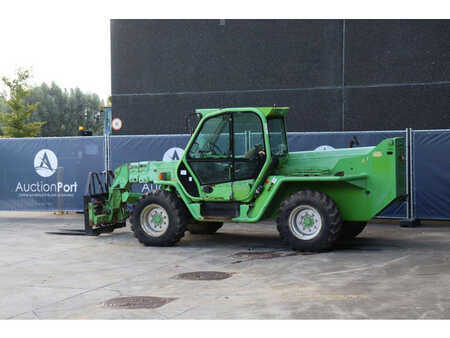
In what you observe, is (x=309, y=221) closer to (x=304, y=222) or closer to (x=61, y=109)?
(x=304, y=222)

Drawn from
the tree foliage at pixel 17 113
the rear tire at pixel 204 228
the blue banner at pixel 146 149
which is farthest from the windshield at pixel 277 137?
the tree foliage at pixel 17 113

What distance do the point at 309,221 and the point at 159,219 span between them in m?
2.92

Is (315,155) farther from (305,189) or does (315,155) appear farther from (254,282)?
(254,282)

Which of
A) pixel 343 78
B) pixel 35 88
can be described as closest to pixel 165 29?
pixel 343 78

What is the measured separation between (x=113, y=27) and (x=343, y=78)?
775 centimetres

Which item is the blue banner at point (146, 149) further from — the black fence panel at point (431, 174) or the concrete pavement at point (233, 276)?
the black fence panel at point (431, 174)

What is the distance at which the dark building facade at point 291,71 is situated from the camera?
1900cm

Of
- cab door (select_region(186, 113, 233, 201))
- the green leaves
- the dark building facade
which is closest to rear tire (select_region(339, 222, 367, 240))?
cab door (select_region(186, 113, 233, 201))

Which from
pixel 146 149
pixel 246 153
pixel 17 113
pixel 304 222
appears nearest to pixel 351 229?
pixel 304 222

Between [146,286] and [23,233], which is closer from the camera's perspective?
[146,286]

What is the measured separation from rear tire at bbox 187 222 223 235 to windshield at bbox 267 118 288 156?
2.62 m

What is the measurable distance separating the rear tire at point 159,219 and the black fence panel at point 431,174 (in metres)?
5.75

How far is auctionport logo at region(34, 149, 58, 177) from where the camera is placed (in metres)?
17.8

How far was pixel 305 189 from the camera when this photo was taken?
1202 cm
